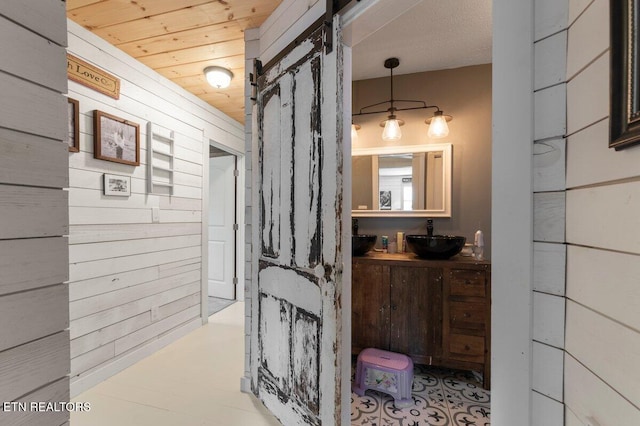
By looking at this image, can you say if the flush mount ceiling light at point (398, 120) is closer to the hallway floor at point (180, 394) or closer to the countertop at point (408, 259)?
the countertop at point (408, 259)

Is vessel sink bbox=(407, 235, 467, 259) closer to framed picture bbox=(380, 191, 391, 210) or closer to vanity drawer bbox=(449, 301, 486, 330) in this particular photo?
vanity drawer bbox=(449, 301, 486, 330)

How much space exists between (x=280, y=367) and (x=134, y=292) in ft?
4.93

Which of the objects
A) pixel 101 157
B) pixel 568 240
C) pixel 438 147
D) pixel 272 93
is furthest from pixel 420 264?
pixel 101 157

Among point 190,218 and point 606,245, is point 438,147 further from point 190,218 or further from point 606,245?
point 190,218

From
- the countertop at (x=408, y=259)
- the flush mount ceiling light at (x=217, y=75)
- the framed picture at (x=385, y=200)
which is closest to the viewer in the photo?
the countertop at (x=408, y=259)

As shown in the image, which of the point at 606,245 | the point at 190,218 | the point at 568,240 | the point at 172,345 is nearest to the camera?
the point at 606,245

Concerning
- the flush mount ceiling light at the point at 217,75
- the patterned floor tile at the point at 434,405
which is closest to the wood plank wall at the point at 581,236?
the patterned floor tile at the point at 434,405

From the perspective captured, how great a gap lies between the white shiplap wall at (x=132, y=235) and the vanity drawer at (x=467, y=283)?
2466mm

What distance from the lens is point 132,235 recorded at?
2271 millimetres

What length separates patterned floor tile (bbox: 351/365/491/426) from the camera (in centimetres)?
166

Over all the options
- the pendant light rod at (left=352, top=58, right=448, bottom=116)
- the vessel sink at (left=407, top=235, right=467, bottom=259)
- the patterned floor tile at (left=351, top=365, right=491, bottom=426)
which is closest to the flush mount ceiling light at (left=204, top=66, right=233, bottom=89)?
the pendant light rod at (left=352, top=58, right=448, bottom=116)

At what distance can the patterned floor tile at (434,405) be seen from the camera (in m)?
1.66

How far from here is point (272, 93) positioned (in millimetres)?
1660

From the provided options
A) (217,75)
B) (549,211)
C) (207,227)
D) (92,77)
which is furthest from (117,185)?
(549,211)
